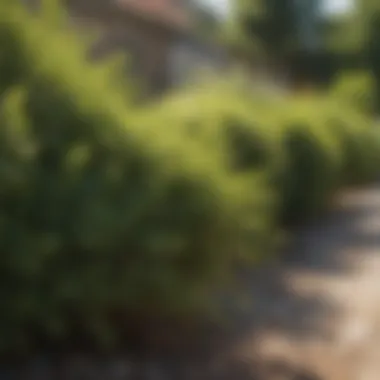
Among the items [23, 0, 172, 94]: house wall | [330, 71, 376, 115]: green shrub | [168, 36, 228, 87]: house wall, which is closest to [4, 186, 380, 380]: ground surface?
[23, 0, 172, 94]: house wall

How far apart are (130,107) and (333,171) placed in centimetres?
897

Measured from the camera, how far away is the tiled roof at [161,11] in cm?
1932

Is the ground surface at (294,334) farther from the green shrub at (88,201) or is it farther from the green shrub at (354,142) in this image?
the green shrub at (354,142)

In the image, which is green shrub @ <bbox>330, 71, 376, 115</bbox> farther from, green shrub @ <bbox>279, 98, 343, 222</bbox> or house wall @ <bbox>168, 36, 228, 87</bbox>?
green shrub @ <bbox>279, 98, 343, 222</bbox>

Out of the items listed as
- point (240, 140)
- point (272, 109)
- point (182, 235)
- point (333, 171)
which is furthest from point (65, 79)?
point (333, 171)

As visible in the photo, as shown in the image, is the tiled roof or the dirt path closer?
the dirt path

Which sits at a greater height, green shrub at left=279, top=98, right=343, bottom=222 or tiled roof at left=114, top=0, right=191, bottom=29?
tiled roof at left=114, top=0, right=191, bottom=29

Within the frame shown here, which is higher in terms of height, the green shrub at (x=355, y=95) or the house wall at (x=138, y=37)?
the green shrub at (x=355, y=95)

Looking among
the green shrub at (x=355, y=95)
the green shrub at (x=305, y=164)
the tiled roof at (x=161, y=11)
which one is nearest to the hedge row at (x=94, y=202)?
the green shrub at (x=305, y=164)

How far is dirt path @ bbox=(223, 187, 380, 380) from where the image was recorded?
22.7 feet

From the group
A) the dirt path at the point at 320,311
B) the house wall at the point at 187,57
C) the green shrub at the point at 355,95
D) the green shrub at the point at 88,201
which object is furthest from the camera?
the green shrub at the point at 355,95

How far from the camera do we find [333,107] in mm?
18469

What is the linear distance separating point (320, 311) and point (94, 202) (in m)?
3.49

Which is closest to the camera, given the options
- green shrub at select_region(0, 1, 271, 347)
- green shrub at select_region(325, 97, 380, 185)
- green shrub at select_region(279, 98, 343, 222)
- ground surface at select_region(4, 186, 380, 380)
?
green shrub at select_region(0, 1, 271, 347)
